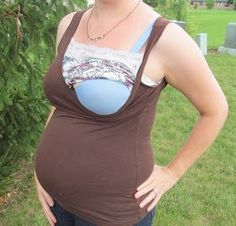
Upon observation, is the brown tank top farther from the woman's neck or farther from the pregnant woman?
the woman's neck

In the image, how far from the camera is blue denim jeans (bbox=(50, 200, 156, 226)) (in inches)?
80.4

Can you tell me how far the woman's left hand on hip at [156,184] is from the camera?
197 cm

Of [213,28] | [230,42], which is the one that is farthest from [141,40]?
[213,28]

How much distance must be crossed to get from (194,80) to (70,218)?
74 cm

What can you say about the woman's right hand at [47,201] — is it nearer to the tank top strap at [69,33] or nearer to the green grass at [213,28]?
the tank top strap at [69,33]

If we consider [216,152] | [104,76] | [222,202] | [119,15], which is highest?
[119,15]

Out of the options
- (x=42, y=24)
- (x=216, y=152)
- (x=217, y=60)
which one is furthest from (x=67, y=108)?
(x=217, y=60)

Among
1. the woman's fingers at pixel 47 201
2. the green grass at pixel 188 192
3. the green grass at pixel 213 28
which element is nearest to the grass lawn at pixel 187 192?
the green grass at pixel 188 192

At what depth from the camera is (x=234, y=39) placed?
48.3ft

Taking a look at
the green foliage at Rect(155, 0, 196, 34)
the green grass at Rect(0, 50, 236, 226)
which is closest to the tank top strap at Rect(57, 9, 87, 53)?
the green grass at Rect(0, 50, 236, 226)

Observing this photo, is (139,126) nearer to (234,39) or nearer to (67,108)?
(67,108)

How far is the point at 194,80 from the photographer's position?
1.87 metres

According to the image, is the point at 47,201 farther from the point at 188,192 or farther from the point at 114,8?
the point at 188,192

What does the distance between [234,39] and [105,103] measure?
13.4m
